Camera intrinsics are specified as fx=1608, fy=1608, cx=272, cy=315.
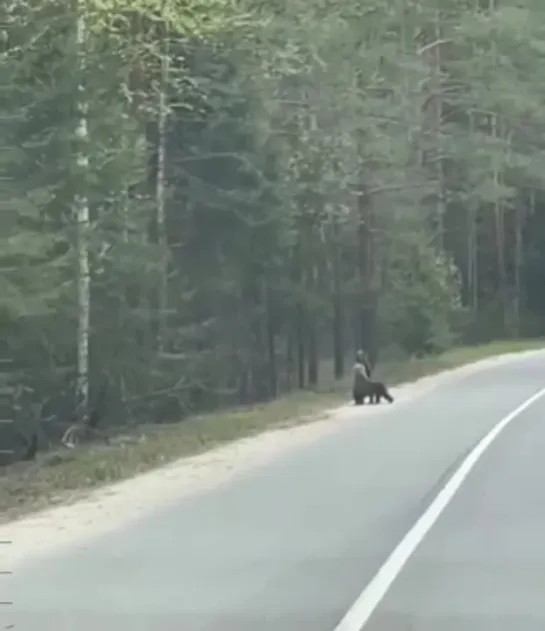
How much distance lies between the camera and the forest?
24109mm

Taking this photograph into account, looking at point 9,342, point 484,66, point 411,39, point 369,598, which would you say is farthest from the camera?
point 484,66

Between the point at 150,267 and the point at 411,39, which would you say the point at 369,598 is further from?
the point at 411,39

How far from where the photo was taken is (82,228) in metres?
25.5

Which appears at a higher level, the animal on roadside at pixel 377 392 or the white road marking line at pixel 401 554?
the animal on roadside at pixel 377 392

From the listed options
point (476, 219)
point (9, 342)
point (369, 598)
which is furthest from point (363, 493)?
point (476, 219)

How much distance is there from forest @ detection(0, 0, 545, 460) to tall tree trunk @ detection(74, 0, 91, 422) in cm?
7

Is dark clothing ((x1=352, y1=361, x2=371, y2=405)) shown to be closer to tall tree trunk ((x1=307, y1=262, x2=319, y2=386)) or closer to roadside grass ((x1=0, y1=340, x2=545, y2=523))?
roadside grass ((x1=0, y1=340, x2=545, y2=523))

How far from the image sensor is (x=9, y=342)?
22875 mm

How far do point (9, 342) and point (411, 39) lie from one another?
3272cm

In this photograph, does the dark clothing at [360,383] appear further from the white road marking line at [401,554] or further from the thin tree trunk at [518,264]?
the thin tree trunk at [518,264]

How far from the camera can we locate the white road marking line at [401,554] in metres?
9.39

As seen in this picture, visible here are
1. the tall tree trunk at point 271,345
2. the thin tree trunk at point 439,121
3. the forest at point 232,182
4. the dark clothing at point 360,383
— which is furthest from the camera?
the thin tree trunk at point 439,121

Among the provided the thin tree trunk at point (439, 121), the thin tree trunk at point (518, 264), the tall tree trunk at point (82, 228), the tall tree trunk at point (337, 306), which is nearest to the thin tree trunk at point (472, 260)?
the thin tree trunk at point (518, 264)

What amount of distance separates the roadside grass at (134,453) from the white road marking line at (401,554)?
370cm
